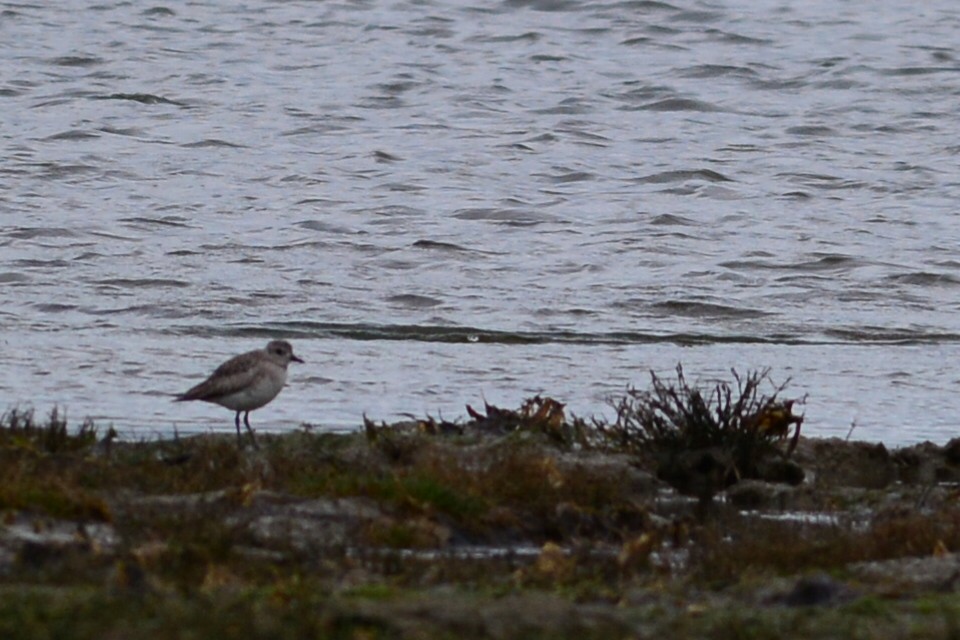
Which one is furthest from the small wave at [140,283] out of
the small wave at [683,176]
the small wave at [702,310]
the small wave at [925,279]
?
the small wave at [683,176]

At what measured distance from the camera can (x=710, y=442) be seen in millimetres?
10289

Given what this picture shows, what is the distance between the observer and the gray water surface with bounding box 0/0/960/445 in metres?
14.5

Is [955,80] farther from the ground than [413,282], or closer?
farther from the ground

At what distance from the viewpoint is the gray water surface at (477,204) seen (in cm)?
1446

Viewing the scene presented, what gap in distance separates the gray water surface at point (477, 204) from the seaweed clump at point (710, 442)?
1791 mm

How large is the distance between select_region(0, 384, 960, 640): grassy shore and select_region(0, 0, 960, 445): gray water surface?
191 centimetres

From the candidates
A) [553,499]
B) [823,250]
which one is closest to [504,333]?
[823,250]

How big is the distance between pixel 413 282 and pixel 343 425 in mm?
7428

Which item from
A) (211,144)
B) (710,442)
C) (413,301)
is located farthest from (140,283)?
(710,442)

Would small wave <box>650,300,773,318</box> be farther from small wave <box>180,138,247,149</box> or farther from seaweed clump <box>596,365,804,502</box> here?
small wave <box>180,138,247,149</box>

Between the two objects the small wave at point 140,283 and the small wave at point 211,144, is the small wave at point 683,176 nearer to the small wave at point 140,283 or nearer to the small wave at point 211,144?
the small wave at point 211,144

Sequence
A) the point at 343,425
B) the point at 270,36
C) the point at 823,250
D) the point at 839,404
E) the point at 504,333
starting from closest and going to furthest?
the point at 343,425 < the point at 839,404 < the point at 504,333 < the point at 823,250 < the point at 270,36

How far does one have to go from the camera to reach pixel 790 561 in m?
7.82

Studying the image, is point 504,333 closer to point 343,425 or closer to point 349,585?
point 343,425
